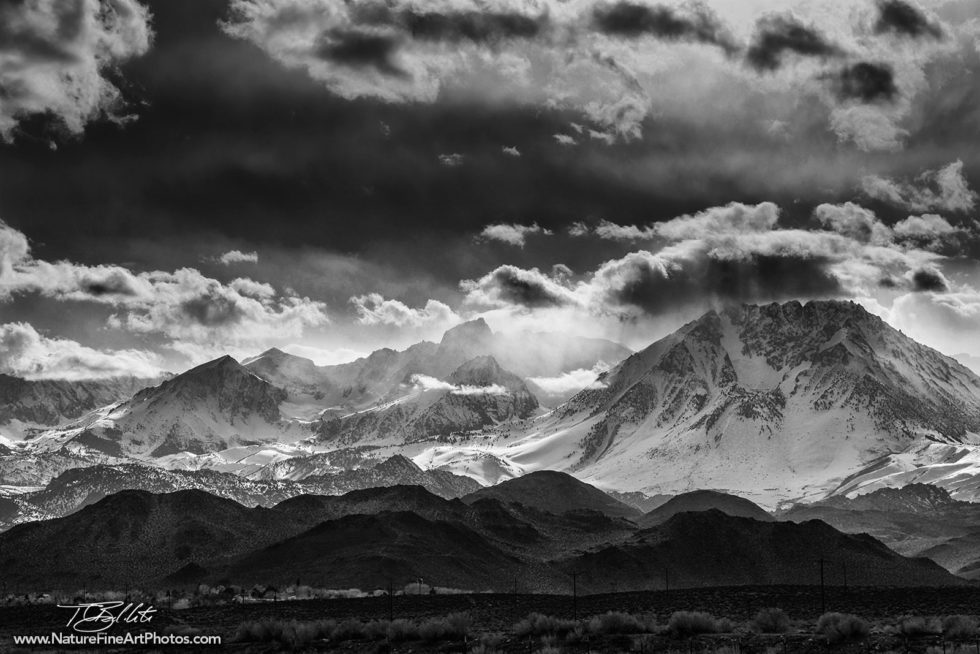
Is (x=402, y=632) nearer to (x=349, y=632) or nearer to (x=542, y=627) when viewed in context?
(x=349, y=632)

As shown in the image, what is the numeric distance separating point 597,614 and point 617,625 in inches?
905

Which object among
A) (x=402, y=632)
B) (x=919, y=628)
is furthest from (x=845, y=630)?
(x=402, y=632)

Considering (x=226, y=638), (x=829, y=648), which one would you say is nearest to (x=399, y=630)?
(x=226, y=638)

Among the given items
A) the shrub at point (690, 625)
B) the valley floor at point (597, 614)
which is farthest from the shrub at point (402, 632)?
the shrub at point (690, 625)

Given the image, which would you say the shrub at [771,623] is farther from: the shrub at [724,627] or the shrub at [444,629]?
the shrub at [444,629]

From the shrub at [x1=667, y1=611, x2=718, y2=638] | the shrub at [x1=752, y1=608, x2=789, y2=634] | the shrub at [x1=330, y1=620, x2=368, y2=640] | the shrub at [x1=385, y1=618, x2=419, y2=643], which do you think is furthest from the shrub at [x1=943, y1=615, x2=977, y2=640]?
the shrub at [x1=330, y1=620, x2=368, y2=640]

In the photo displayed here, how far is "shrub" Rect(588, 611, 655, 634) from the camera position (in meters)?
79.2

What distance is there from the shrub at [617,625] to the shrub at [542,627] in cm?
182

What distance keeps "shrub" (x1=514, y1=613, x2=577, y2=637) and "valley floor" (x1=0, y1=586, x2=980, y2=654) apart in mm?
456

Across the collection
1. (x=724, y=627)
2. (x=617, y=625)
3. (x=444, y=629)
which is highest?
(x=444, y=629)

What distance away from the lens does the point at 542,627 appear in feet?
265

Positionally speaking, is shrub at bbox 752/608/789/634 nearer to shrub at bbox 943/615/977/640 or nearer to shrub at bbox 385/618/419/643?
shrub at bbox 943/615/977/640

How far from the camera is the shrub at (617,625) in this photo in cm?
7919

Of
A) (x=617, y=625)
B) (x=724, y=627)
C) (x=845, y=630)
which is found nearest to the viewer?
(x=845, y=630)
